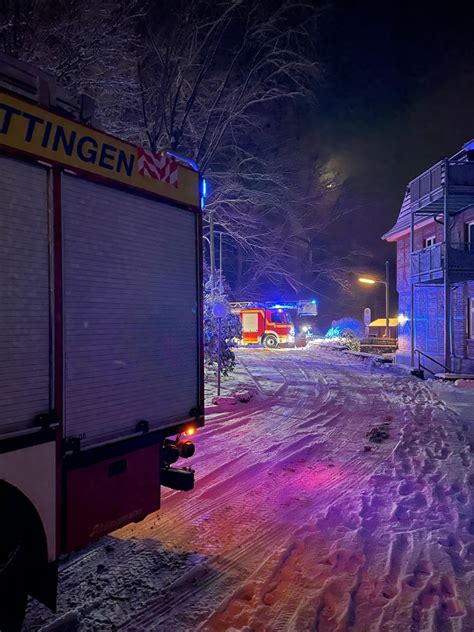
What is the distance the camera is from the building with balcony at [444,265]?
1728cm

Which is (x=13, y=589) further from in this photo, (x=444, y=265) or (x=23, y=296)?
(x=444, y=265)

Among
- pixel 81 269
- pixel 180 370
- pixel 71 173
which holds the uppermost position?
pixel 71 173

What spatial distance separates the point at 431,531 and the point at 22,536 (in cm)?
377

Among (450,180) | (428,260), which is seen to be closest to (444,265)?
(428,260)

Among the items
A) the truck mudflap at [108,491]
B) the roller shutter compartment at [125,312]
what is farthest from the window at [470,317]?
the truck mudflap at [108,491]

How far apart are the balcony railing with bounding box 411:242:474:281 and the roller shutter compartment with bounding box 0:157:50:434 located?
1699 cm

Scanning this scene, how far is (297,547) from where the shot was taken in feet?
13.9

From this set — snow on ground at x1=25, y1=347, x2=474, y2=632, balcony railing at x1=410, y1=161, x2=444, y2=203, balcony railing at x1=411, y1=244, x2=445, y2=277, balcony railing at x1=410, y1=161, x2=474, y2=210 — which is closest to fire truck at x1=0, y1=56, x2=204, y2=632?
snow on ground at x1=25, y1=347, x2=474, y2=632

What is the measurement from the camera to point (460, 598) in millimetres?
3445

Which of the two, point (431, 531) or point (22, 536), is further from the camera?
point (431, 531)

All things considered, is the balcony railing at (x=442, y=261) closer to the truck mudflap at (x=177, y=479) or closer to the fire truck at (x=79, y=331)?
the fire truck at (x=79, y=331)

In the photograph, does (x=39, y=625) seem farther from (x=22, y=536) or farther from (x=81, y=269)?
(x=81, y=269)

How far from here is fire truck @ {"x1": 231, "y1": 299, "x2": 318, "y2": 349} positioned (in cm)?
3441

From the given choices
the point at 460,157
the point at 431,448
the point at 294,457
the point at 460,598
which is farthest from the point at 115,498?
the point at 460,157
